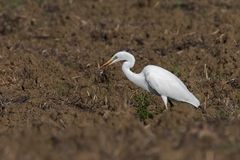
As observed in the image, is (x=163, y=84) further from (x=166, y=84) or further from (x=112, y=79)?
(x=112, y=79)

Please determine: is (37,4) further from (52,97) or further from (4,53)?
(52,97)

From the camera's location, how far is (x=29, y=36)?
52.3ft

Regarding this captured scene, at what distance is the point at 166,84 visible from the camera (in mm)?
11102

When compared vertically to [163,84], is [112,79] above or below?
below

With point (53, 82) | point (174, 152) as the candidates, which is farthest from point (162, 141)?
point (53, 82)

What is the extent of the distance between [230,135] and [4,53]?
789 cm

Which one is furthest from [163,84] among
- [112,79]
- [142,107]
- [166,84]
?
[112,79]

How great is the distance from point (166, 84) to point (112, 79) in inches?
87.4

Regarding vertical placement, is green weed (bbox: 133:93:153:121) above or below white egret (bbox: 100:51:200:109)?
below

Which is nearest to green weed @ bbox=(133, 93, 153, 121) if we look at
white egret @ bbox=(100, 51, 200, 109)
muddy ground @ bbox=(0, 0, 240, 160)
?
muddy ground @ bbox=(0, 0, 240, 160)

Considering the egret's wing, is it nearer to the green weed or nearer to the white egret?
the white egret

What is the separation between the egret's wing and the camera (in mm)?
11055

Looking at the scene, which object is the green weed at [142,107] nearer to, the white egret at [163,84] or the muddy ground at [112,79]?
the muddy ground at [112,79]

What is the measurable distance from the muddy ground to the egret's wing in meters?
0.27
